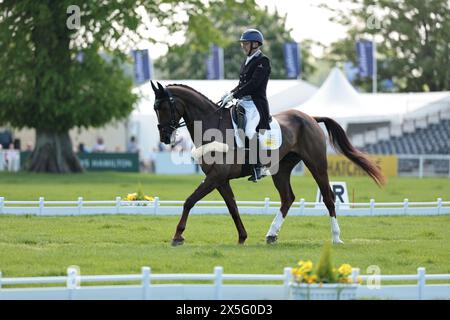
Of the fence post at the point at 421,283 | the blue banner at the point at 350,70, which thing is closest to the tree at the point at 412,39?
the blue banner at the point at 350,70

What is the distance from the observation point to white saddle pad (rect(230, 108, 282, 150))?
15.2 metres

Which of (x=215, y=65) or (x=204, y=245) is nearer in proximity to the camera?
(x=204, y=245)

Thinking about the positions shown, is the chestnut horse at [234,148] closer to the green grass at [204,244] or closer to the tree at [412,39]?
the green grass at [204,244]

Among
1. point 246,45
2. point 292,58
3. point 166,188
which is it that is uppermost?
point 292,58

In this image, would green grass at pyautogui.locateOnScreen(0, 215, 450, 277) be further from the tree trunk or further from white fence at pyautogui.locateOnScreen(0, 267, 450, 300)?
the tree trunk

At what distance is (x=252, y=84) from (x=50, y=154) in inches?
1082

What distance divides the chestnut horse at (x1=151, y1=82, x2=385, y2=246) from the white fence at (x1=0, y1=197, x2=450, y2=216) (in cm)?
470

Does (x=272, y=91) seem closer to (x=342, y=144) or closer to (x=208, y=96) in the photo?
(x=208, y=96)

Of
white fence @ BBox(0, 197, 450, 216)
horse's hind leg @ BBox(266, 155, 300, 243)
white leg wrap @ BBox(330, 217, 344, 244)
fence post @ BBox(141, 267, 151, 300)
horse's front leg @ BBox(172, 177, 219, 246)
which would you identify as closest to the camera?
fence post @ BBox(141, 267, 151, 300)

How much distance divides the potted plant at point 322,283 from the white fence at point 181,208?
1096 centimetres

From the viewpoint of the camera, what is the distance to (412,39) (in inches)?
2933

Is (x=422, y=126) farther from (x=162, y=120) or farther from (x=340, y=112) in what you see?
(x=162, y=120)

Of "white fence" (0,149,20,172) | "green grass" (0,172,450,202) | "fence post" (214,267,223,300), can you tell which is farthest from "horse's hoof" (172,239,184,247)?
"white fence" (0,149,20,172)

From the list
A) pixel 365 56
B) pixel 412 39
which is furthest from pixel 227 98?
pixel 412 39
